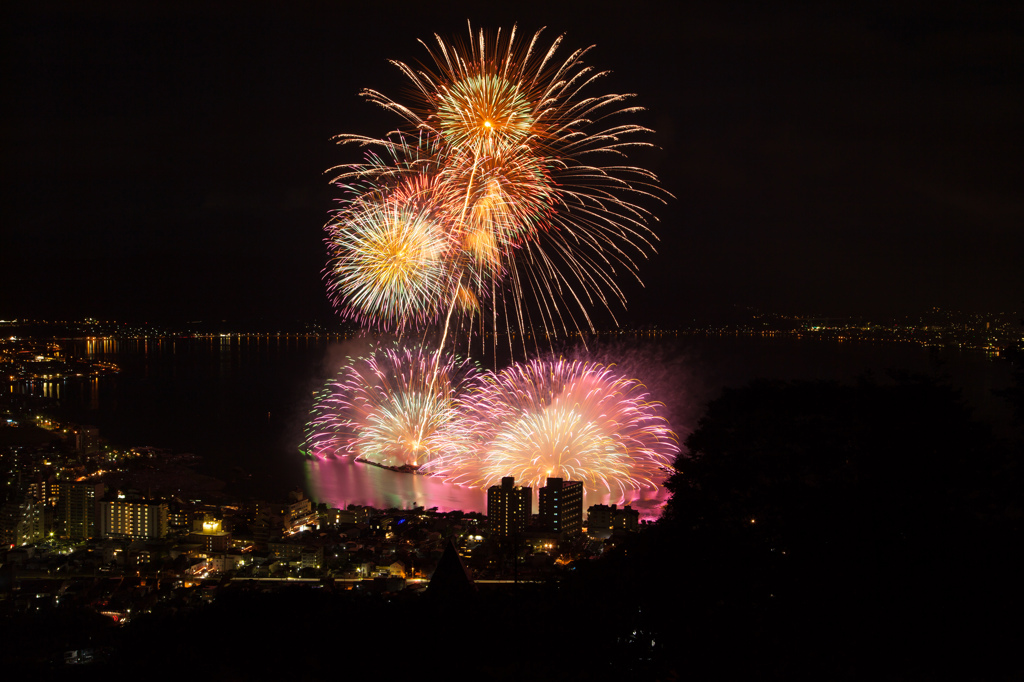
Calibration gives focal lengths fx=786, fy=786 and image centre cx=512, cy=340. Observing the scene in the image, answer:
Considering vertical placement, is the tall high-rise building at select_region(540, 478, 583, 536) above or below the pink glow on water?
above

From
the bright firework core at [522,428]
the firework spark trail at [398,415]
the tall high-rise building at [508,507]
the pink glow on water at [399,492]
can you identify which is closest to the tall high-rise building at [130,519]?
the pink glow on water at [399,492]

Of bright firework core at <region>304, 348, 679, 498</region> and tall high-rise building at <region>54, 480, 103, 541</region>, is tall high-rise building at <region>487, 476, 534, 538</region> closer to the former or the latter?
bright firework core at <region>304, 348, 679, 498</region>

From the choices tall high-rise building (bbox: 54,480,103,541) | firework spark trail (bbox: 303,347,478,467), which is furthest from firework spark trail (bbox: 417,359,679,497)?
tall high-rise building (bbox: 54,480,103,541)

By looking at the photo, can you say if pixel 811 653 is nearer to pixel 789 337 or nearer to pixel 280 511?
pixel 280 511

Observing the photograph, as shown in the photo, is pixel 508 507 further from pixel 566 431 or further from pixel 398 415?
pixel 398 415

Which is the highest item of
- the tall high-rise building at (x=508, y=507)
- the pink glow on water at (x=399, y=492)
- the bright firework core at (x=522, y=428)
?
the bright firework core at (x=522, y=428)

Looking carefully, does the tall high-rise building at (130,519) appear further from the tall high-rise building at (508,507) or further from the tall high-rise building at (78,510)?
the tall high-rise building at (508,507)

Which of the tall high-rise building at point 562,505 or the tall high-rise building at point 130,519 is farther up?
the tall high-rise building at point 562,505
